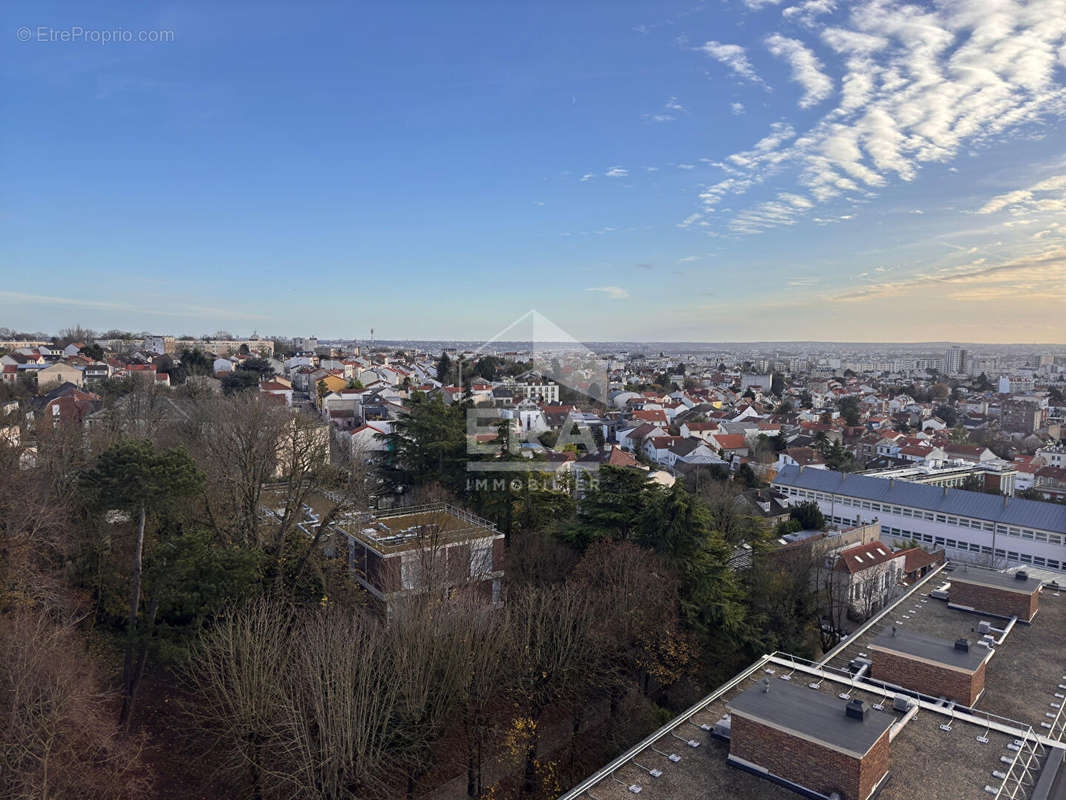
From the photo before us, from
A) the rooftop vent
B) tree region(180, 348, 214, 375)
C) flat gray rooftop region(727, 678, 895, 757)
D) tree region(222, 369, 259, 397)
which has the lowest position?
flat gray rooftop region(727, 678, 895, 757)

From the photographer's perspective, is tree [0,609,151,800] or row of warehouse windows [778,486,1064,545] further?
row of warehouse windows [778,486,1064,545]

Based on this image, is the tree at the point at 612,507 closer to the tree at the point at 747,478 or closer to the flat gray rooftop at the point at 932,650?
the flat gray rooftop at the point at 932,650

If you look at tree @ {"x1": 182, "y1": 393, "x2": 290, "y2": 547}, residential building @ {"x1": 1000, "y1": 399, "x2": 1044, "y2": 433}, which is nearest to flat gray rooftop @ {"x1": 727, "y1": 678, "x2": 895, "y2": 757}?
tree @ {"x1": 182, "y1": 393, "x2": 290, "y2": 547}

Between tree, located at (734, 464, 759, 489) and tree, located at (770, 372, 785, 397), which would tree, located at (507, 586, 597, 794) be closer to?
tree, located at (734, 464, 759, 489)

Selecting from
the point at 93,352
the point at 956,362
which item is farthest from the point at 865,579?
the point at 956,362

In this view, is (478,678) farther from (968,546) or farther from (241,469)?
(968,546)

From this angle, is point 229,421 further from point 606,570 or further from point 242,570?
point 606,570
